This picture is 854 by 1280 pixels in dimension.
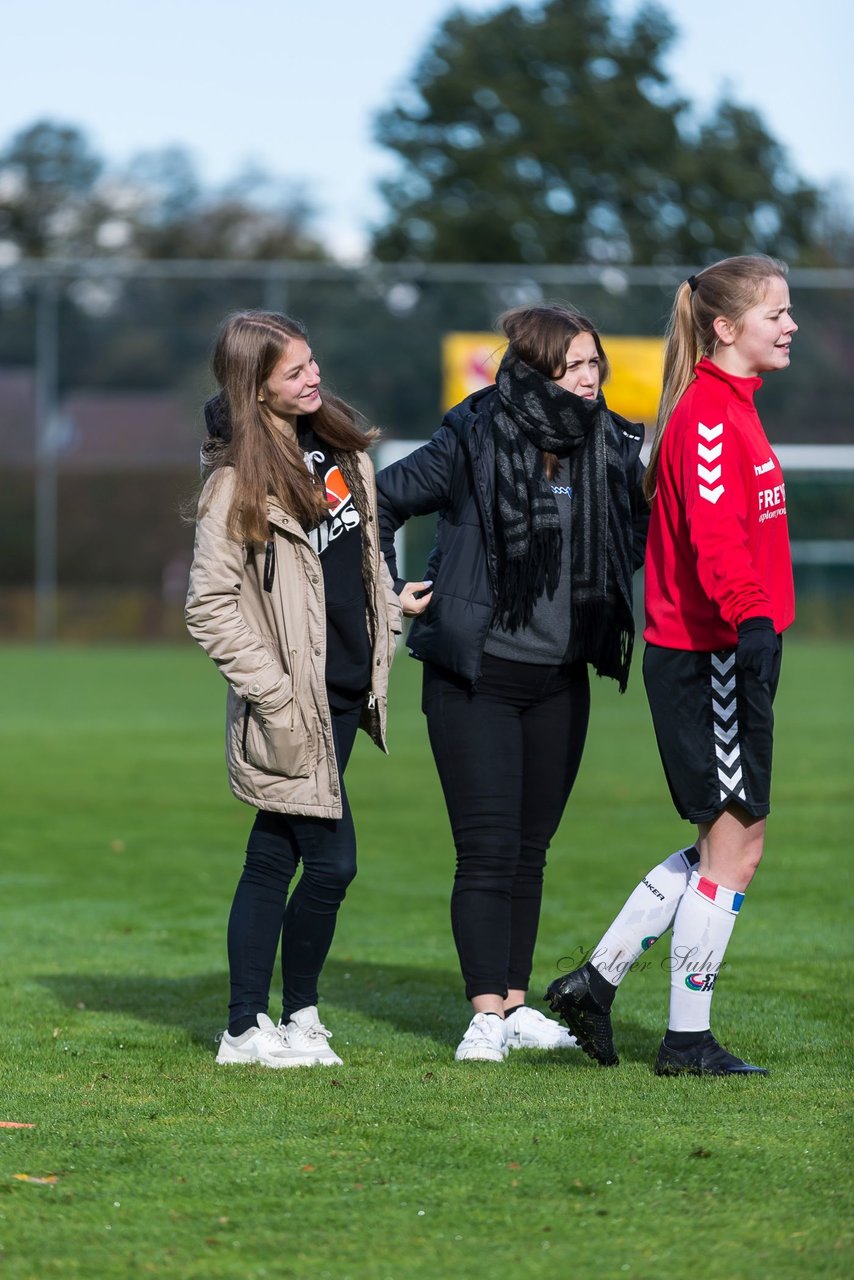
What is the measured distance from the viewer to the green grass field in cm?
302

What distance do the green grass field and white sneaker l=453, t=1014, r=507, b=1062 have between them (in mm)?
56

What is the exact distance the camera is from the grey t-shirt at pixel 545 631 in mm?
4559

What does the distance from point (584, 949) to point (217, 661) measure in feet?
7.96

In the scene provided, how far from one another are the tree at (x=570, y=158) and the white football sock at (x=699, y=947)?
143 feet

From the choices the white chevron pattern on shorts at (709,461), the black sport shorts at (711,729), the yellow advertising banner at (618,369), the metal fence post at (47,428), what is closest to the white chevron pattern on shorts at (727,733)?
the black sport shorts at (711,729)

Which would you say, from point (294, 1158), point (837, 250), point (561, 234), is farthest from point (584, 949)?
point (837, 250)

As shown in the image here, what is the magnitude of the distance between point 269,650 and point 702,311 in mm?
1290

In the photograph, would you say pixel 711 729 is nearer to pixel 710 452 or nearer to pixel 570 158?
pixel 710 452

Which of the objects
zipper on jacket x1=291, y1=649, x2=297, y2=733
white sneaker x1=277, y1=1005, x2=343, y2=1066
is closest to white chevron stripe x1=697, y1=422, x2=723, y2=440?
zipper on jacket x1=291, y1=649, x2=297, y2=733

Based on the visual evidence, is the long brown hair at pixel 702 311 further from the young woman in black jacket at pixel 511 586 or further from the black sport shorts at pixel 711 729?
the black sport shorts at pixel 711 729

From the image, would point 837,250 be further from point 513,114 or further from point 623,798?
point 623,798

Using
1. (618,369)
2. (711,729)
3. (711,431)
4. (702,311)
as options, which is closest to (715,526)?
(711,431)

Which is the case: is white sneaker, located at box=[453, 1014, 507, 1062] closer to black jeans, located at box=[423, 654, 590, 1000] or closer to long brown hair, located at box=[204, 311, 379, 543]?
black jeans, located at box=[423, 654, 590, 1000]

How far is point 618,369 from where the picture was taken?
30.0 metres
